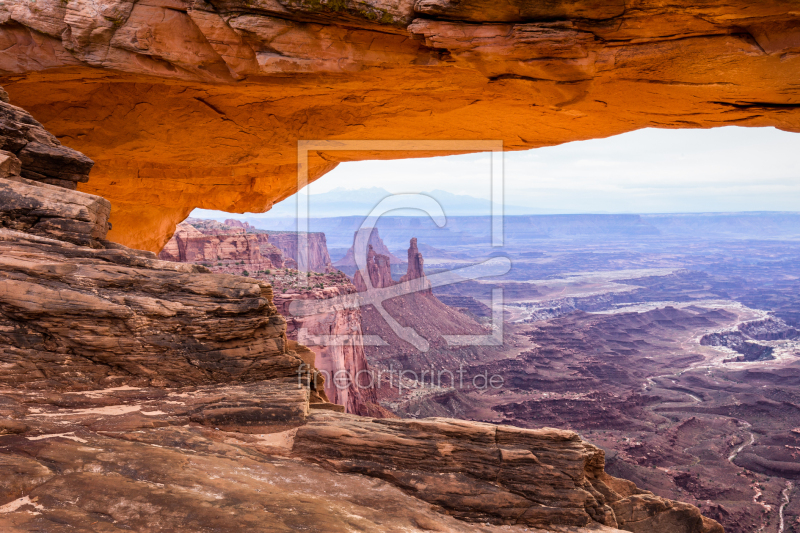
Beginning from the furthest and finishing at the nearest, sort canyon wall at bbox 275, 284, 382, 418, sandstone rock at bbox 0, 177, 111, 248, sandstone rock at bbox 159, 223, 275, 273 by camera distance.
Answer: sandstone rock at bbox 159, 223, 275, 273
canyon wall at bbox 275, 284, 382, 418
sandstone rock at bbox 0, 177, 111, 248

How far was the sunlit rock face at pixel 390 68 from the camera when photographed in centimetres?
779

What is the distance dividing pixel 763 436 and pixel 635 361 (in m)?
24.2

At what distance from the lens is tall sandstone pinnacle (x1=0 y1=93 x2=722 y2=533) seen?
4734mm

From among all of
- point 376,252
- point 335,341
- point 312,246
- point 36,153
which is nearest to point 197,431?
point 36,153

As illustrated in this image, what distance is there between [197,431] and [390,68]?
255 inches

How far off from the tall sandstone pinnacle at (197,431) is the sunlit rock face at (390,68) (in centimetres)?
255

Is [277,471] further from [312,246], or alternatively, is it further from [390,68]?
[312,246]

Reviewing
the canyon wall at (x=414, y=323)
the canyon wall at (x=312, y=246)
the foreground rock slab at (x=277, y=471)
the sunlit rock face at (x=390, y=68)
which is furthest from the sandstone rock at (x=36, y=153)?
the canyon wall at (x=312, y=246)

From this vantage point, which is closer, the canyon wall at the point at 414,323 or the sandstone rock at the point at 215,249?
the sandstone rock at the point at 215,249

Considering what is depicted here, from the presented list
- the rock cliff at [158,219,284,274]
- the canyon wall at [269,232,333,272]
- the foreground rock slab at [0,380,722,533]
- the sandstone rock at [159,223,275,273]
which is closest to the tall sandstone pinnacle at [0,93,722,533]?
the foreground rock slab at [0,380,722,533]

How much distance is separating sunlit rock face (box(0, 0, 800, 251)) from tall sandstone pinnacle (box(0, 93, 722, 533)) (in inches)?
100

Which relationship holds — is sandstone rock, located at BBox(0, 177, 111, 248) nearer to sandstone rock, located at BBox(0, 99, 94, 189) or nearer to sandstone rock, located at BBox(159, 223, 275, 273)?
sandstone rock, located at BBox(0, 99, 94, 189)

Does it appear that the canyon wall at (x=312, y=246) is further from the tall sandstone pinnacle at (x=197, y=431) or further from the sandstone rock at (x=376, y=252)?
the tall sandstone pinnacle at (x=197, y=431)

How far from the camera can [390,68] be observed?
29.6 feet
